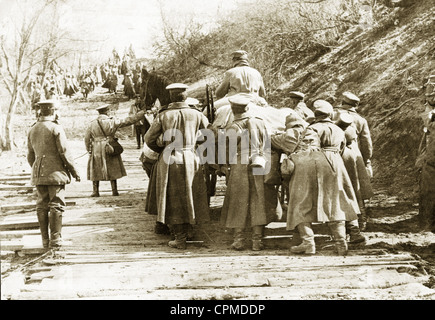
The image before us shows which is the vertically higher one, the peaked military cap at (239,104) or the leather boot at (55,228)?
the peaked military cap at (239,104)

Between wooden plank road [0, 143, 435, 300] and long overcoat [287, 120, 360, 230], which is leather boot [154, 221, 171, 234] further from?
long overcoat [287, 120, 360, 230]

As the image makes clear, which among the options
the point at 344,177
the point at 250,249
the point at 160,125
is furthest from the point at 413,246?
the point at 160,125

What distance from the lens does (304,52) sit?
18172mm

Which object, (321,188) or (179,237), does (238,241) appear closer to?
(179,237)

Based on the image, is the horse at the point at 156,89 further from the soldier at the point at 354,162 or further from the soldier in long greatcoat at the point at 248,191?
the soldier at the point at 354,162

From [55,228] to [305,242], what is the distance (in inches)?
116

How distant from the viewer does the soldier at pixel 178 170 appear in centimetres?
696

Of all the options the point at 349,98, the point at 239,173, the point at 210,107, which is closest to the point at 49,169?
the point at 239,173

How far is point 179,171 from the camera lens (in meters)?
7.00

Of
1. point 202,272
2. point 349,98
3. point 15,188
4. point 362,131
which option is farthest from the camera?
point 15,188

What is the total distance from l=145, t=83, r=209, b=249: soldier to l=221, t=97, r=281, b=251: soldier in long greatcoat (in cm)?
41

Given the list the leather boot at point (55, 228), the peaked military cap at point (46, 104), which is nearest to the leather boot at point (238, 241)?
the leather boot at point (55, 228)

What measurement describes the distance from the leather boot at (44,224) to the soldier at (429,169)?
4.77m
